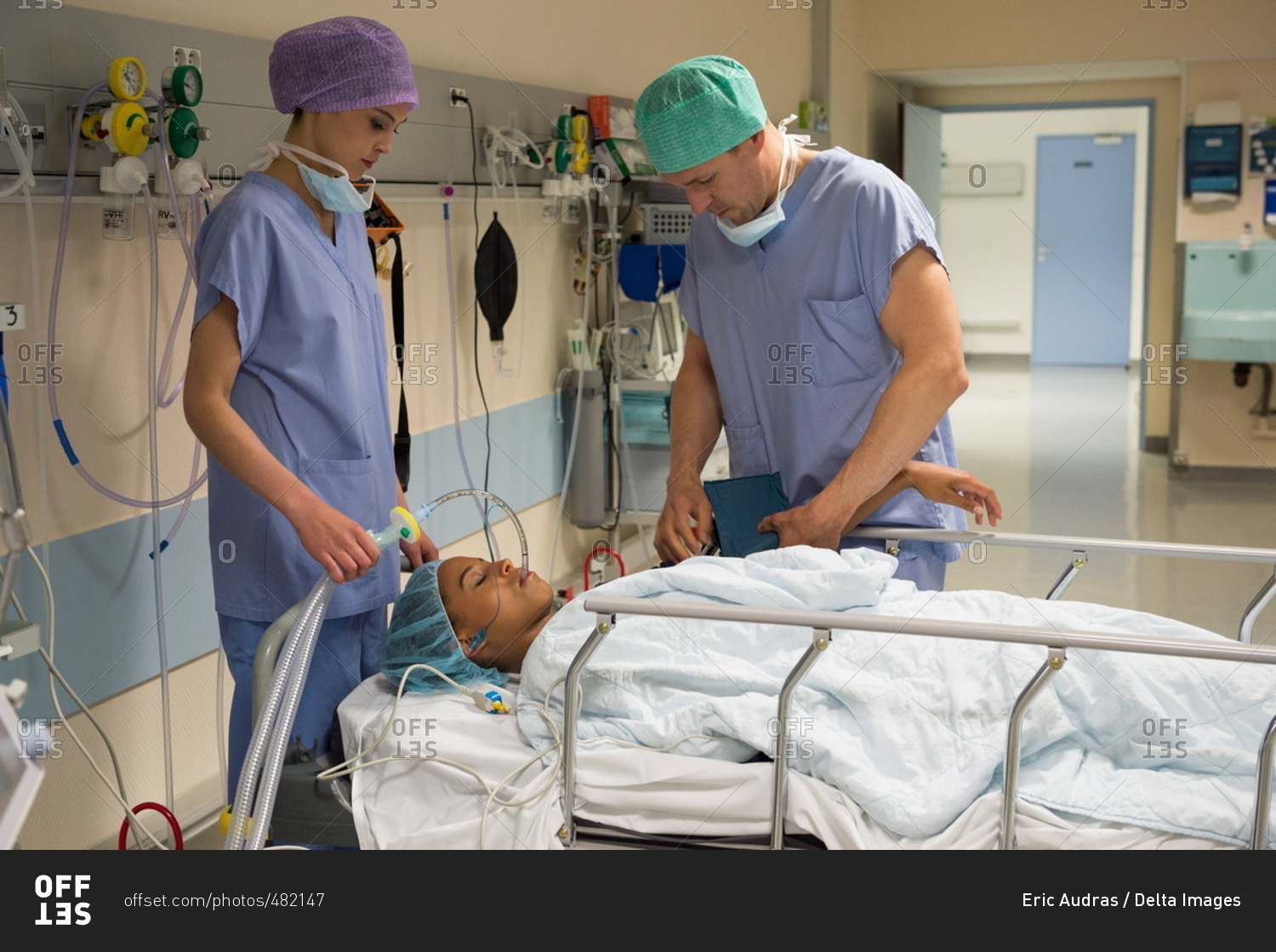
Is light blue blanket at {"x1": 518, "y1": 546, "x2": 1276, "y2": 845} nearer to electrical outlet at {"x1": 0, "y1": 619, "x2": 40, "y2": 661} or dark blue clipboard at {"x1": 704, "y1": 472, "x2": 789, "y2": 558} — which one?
dark blue clipboard at {"x1": 704, "y1": 472, "x2": 789, "y2": 558}

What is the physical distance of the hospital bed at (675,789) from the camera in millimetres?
1517

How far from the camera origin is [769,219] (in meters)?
2.15

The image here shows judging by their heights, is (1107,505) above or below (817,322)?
below

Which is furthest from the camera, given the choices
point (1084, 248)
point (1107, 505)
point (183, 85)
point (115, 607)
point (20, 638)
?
point (1084, 248)

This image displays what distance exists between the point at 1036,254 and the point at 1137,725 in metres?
10.0

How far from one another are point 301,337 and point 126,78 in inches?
27.4

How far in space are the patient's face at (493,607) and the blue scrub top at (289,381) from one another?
0.52 feet

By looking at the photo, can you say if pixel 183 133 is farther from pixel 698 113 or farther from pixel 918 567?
pixel 918 567

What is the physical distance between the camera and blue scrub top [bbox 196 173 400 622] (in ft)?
6.40

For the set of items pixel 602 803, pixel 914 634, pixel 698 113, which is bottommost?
pixel 602 803

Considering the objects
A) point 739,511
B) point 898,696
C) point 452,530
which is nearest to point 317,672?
point 739,511

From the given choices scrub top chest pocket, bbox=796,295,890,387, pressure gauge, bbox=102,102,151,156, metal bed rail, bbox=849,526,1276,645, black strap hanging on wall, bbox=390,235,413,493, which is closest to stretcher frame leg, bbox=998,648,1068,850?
metal bed rail, bbox=849,526,1276,645

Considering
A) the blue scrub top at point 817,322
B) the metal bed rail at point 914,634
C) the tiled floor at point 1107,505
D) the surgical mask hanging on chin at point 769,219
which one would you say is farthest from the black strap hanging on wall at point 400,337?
the tiled floor at point 1107,505
